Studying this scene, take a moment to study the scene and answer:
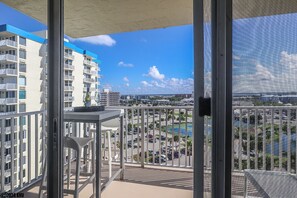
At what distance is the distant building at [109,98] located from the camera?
6.46ft

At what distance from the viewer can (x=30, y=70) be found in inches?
60.9

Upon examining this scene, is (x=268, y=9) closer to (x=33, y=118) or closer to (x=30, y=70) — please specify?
(x=30, y=70)

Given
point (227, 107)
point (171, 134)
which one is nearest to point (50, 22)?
point (227, 107)

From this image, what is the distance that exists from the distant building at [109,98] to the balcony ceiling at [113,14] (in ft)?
1.87

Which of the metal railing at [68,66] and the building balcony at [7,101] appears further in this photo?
the building balcony at [7,101]

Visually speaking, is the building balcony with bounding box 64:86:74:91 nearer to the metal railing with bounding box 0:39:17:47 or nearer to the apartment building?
the apartment building

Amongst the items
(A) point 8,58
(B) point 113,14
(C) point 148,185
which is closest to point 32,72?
(A) point 8,58

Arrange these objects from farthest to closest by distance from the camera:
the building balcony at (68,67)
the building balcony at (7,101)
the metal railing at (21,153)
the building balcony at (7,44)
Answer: the metal railing at (21,153), the building balcony at (7,101), the building balcony at (7,44), the building balcony at (68,67)

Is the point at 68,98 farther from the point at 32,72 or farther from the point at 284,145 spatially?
the point at 284,145

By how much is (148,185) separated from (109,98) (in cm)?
144

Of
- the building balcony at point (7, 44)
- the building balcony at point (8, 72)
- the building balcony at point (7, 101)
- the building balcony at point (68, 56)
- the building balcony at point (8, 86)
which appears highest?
the building balcony at point (7, 44)

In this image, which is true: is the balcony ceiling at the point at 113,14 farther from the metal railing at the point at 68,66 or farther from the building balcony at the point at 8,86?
the building balcony at the point at 8,86

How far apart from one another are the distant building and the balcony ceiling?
0.57 meters

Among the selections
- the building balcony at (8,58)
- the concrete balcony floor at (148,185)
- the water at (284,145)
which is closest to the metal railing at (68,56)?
the building balcony at (8,58)
